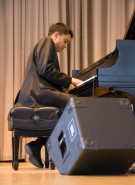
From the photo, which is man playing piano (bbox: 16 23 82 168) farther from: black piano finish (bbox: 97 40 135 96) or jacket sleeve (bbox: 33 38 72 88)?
black piano finish (bbox: 97 40 135 96)

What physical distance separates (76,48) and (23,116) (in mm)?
2381

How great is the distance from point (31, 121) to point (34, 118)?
3cm

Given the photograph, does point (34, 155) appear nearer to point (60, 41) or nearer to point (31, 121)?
point (31, 121)

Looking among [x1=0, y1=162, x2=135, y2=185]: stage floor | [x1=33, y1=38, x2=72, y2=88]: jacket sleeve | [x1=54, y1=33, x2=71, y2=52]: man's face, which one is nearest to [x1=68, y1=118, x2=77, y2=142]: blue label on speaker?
[x1=0, y1=162, x2=135, y2=185]: stage floor

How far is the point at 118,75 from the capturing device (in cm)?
277

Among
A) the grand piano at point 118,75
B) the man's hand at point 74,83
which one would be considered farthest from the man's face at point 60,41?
the grand piano at point 118,75

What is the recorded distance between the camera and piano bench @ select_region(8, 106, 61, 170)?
304 cm

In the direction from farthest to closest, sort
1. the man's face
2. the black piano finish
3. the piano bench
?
the man's face < the piano bench < the black piano finish

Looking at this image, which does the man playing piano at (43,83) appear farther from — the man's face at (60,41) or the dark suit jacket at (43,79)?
the man's face at (60,41)

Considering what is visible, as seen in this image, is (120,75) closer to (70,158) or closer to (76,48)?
(70,158)

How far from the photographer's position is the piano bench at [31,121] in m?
3.04

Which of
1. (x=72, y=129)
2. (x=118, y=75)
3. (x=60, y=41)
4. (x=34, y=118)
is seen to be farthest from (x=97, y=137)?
(x=60, y=41)

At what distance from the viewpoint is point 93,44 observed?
531 centimetres

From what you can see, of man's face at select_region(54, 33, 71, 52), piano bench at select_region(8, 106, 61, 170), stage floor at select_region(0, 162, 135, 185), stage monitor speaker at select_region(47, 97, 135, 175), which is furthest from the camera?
man's face at select_region(54, 33, 71, 52)
